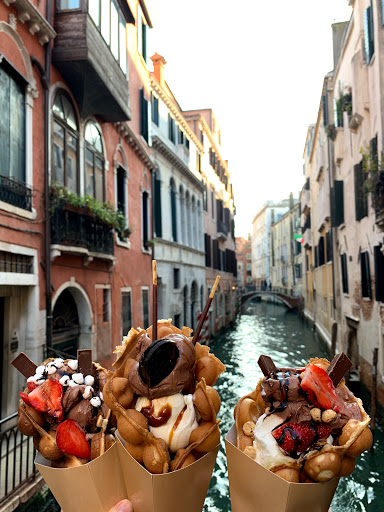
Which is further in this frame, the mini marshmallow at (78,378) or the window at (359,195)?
the window at (359,195)

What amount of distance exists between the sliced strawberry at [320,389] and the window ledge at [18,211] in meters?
5.21

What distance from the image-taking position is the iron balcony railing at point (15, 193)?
19.4ft

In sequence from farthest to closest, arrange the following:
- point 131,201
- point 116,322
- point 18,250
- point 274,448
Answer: point 131,201, point 116,322, point 18,250, point 274,448

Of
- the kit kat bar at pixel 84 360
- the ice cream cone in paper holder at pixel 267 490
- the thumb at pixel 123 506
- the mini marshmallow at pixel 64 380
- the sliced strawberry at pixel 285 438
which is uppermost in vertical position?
the kit kat bar at pixel 84 360

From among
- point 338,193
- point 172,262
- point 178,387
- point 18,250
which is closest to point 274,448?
point 178,387

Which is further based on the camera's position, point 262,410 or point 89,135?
point 89,135

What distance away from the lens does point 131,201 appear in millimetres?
11875

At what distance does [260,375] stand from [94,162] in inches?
339

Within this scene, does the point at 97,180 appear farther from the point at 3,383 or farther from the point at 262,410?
the point at 262,410

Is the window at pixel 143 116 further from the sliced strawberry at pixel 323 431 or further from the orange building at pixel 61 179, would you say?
the sliced strawberry at pixel 323 431

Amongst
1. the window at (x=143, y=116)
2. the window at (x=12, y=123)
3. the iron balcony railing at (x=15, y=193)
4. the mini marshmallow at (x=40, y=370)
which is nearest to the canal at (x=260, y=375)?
the mini marshmallow at (x=40, y=370)

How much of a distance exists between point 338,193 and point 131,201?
709 cm

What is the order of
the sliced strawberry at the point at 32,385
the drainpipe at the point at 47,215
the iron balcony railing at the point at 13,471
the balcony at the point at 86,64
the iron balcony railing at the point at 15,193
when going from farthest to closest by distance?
the balcony at the point at 86,64
the drainpipe at the point at 47,215
the iron balcony railing at the point at 15,193
the iron balcony railing at the point at 13,471
the sliced strawberry at the point at 32,385

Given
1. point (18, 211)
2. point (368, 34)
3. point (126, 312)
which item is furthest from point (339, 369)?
point (368, 34)
